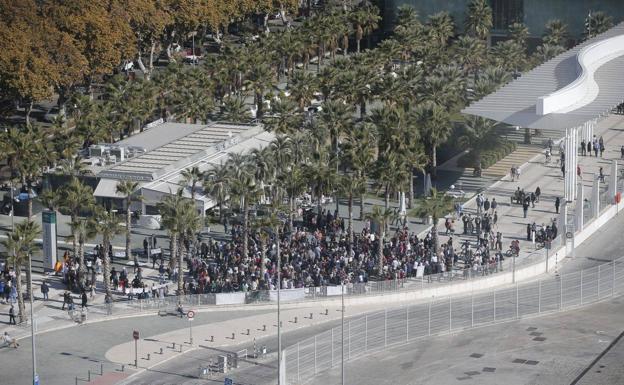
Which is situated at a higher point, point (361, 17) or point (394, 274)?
point (361, 17)

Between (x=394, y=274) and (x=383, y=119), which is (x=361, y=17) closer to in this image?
(x=383, y=119)

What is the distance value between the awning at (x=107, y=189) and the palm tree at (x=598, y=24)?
6765 cm

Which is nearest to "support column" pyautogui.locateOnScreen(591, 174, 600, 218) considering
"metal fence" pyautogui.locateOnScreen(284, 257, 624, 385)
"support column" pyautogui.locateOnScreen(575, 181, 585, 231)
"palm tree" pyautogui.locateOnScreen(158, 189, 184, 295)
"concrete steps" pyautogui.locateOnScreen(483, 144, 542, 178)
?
"support column" pyautogui.locateOnScreen(575, 181, 585, 231)

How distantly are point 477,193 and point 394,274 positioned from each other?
22150mm

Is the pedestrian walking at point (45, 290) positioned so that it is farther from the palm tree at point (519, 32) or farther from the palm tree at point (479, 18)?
the palm tree at point (479, 18)

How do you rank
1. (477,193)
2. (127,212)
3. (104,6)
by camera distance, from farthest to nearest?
1. (104,6)
2. (477,193)
3. (127,212)

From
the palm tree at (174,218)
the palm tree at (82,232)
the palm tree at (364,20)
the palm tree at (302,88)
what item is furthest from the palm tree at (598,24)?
the palm tree at (82,232)

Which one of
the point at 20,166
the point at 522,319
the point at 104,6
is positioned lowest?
the point at 522,319

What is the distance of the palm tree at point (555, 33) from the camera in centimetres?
15800

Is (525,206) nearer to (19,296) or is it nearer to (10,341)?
(19,296)

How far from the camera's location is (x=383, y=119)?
118 meters

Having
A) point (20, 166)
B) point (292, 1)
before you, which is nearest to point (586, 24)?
point (292, 1)

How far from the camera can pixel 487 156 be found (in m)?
122

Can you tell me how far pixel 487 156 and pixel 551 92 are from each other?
6596 mm
